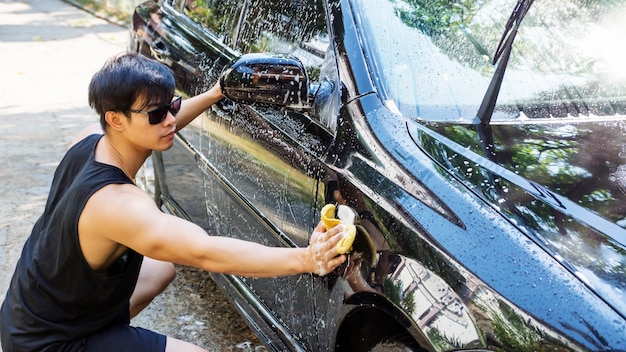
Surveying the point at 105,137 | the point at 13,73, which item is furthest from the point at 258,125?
the point at 13,73

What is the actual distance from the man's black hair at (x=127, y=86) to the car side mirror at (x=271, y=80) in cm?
26

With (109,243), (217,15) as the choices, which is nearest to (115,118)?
(109,243)

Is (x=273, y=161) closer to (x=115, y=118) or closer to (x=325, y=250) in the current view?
(x=115, y=118)

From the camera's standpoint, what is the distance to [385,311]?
6.71ft

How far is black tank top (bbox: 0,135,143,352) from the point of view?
2.26 meters

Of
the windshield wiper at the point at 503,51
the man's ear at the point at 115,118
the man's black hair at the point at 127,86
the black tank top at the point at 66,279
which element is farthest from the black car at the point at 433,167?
the black tank top at the point at 66,279

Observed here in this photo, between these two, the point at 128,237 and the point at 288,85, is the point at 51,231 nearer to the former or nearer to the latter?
the point at 128,237

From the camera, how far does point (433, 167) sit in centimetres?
205

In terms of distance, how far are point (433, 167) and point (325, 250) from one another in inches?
14.0

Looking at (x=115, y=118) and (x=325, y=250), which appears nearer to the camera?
(x=325, y=250)

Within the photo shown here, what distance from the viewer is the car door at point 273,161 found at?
2.49 meters

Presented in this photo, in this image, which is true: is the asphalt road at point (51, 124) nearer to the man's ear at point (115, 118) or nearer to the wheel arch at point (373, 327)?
the wheel arch at point (373, 327)

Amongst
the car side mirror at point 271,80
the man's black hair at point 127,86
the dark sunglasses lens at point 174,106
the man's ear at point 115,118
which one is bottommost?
the man's ear at point 115,118

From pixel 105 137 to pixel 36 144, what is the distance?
14.6 feet
